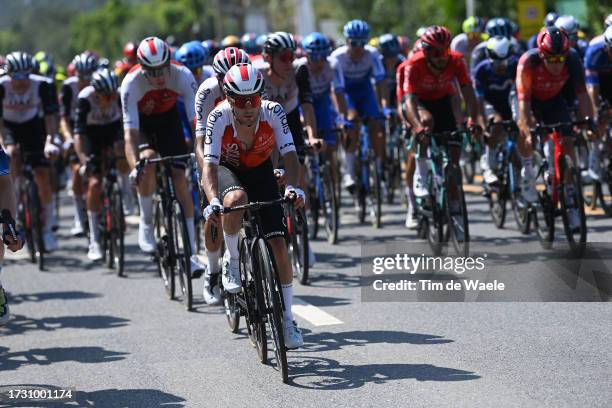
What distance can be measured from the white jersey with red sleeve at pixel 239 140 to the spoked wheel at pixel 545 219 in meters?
4.38

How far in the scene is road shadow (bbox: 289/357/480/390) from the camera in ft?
24.3

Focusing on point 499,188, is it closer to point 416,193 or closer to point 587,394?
point 416,193

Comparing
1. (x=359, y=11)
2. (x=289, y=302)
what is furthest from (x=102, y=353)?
(x=359, y=11)

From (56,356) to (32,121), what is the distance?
235 inches

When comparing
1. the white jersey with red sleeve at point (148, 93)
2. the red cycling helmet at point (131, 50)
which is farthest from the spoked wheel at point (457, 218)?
the red cycling helmet at point (131, 50)

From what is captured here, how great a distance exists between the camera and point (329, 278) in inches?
457

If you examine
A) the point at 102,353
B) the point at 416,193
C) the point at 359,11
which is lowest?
the point at 102,353

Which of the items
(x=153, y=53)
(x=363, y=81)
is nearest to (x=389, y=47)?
(x=363, y=81)

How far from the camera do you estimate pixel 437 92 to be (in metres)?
12.1

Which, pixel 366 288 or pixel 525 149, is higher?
pixel 525 149

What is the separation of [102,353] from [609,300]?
373 centimetres

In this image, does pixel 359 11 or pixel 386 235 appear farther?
pixel 359 11

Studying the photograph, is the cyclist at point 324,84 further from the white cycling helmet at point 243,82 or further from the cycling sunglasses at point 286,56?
the white cycling helmet at point 243,82

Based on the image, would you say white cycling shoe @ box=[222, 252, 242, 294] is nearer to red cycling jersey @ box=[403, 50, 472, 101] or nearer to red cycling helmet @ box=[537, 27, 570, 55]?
red cycling jersey @ box=[403, 50, 472, 101]
